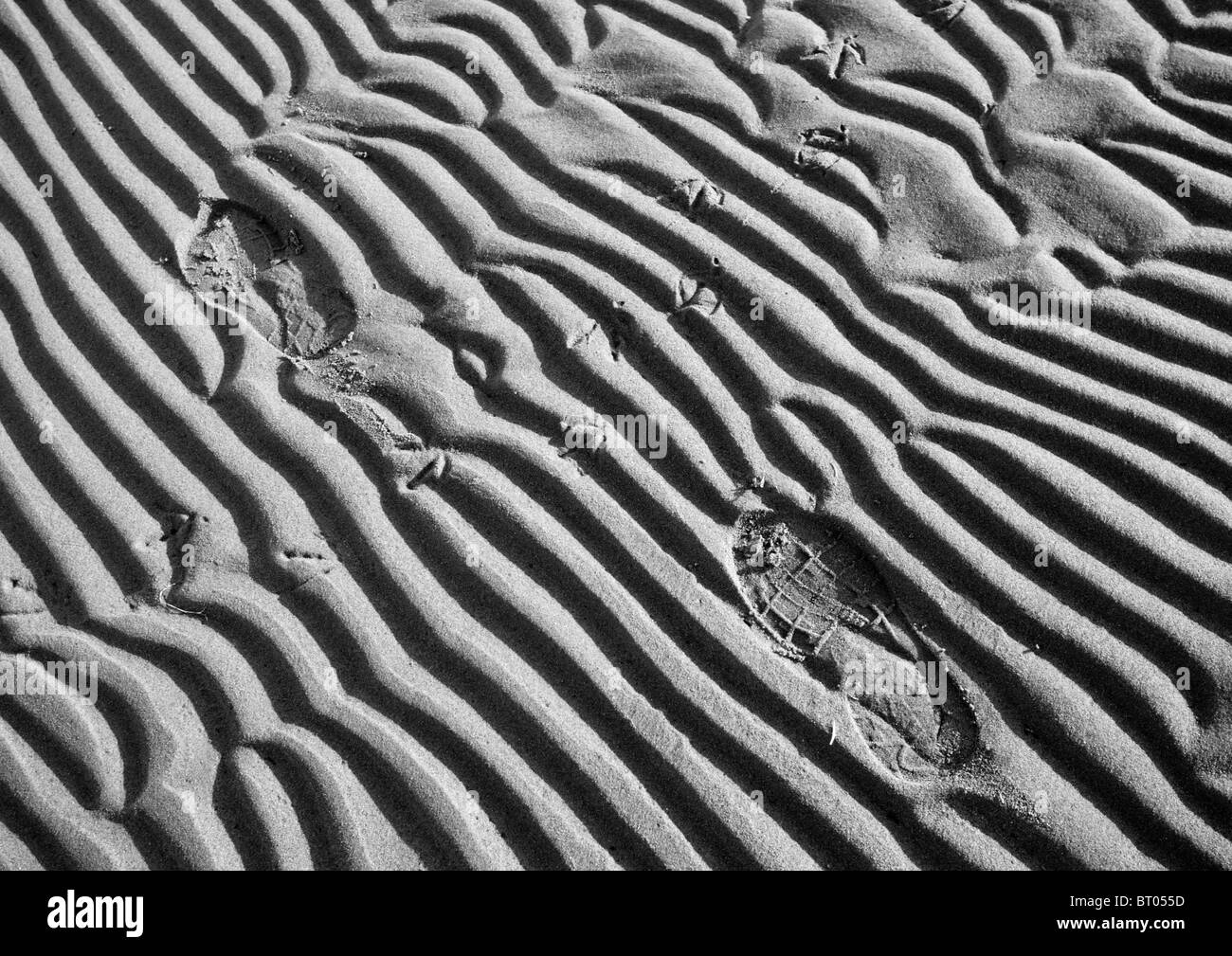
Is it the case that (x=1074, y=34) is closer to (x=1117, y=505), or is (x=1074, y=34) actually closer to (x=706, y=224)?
(x=706, y=224)

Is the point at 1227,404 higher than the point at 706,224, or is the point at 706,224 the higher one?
the point at 706,224

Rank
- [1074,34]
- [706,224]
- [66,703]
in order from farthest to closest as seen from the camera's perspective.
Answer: [1074,34], [706,224], [66,703]

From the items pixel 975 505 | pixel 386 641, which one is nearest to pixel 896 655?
pixel 975 505
